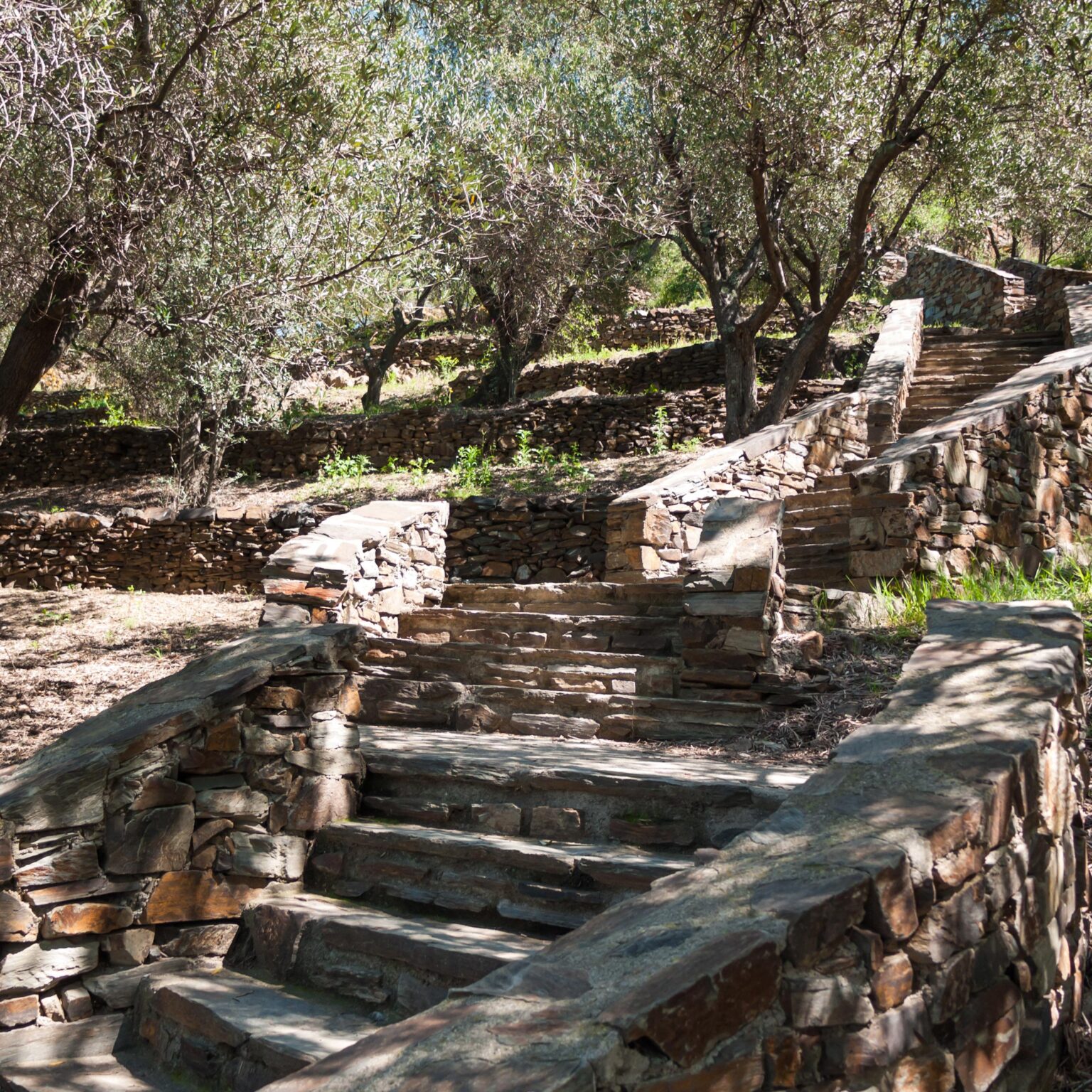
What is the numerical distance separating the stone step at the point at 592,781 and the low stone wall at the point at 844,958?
70 cm

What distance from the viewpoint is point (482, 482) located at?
1334cm

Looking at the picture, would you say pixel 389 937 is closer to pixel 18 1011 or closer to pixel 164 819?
pixel 164 819

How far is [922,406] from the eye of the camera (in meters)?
12.1

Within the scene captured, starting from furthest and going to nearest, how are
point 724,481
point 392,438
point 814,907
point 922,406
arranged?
point 392,438 → point 922,406 → point 724,481 → point 814,907

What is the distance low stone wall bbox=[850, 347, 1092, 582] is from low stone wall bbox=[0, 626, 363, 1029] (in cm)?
454

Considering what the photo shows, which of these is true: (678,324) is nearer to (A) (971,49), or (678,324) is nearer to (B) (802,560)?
(A) (971,49)

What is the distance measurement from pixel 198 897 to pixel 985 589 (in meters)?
4.91

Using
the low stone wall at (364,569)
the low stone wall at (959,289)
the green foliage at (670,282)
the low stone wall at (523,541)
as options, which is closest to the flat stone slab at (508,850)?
the low stone wall at (364,569)

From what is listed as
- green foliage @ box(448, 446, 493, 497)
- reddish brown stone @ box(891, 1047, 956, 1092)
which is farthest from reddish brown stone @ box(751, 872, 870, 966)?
green foliage @ box(448, 446, 493, 497)

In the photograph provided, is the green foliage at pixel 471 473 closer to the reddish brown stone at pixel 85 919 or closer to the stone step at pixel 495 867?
the stone step at pixel 495 867

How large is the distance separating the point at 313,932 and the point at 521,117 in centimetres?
1149

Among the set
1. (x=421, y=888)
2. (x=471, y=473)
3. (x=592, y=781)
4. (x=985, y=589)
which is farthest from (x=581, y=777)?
(x=471, y=473)

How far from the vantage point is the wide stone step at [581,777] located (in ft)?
13.6

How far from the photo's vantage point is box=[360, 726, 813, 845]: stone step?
4.08 m
